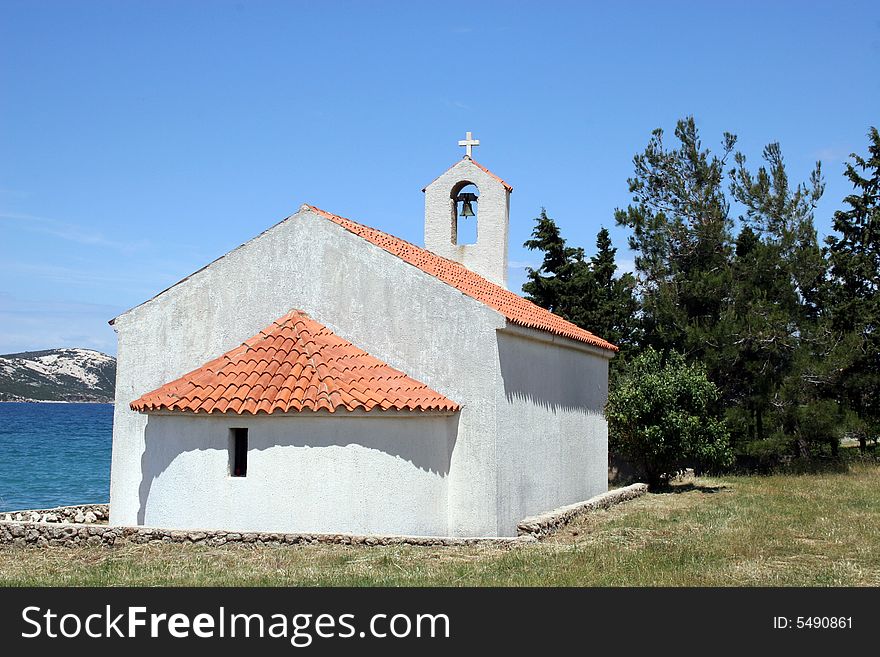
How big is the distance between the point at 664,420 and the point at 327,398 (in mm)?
12289

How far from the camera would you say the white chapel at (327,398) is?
14617 millimetres

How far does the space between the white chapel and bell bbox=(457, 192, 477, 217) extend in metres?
4.12

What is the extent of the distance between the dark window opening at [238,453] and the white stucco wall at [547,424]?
418 cm

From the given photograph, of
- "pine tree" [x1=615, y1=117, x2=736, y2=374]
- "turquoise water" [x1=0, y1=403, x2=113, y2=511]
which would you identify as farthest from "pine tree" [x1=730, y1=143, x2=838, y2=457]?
"turquoise water" [x1=0, y1=403, x2=113, y2=511]

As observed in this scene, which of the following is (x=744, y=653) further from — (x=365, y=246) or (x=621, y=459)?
(x=621, y=459)

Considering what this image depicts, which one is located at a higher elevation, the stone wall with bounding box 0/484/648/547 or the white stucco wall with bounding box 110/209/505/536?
the white stucco wall with bounding box 110/209/505/536

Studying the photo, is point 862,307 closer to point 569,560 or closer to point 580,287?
point 580,287

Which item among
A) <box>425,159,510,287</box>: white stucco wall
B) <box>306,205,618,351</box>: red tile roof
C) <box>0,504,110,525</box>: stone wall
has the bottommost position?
<box>0,504,110,525</box>: stone wall

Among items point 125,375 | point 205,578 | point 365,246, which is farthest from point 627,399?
point 205,578

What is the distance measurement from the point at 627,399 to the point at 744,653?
16.4 metres

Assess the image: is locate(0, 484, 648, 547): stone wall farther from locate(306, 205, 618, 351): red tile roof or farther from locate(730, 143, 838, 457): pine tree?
locate(730, 143, 838, 457): pine tree

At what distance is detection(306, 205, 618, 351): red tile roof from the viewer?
16438 millimetres

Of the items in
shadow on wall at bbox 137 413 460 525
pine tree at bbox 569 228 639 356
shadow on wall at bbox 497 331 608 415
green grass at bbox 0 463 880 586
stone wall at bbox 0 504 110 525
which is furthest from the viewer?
pine tree at bbox 569 228 639 356

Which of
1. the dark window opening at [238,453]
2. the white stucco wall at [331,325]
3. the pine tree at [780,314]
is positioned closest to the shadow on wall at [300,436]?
the dark window opening at [238,453]
